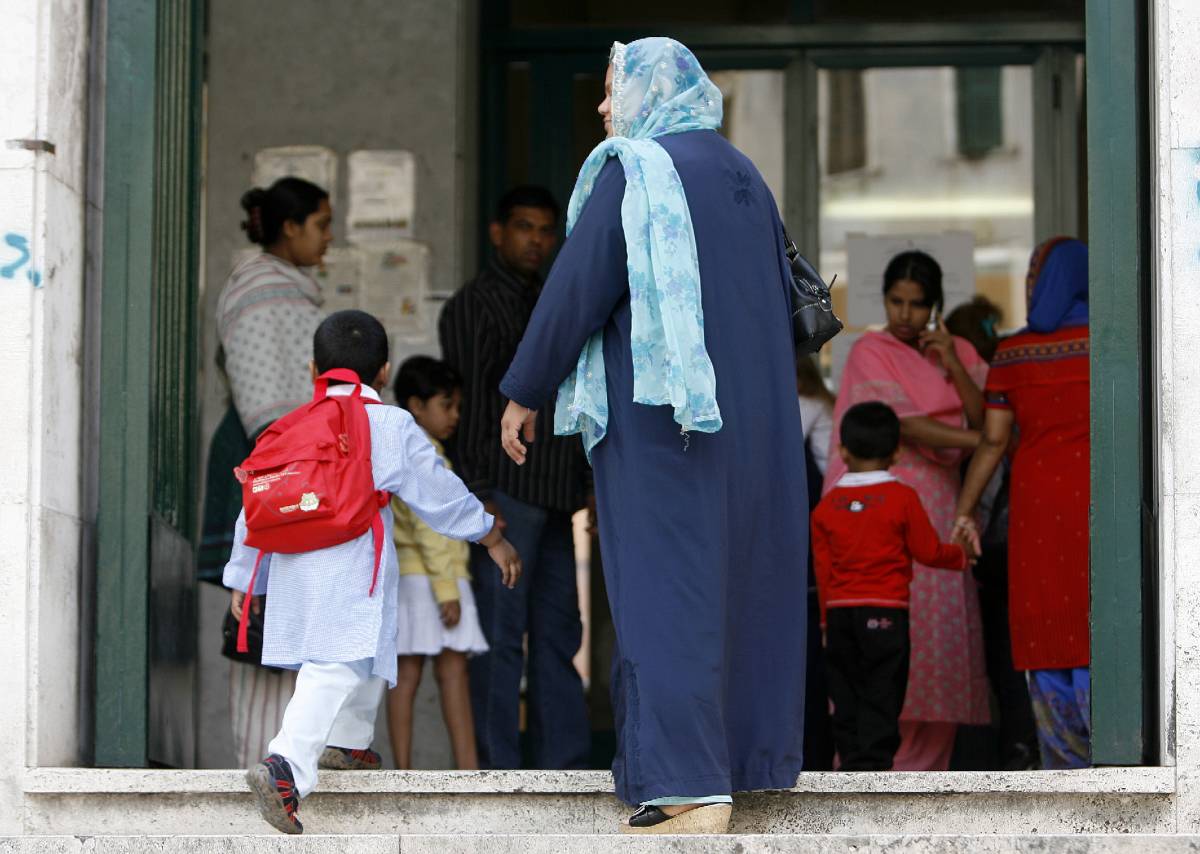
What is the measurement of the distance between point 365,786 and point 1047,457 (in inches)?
94.1

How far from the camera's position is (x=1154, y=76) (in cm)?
549

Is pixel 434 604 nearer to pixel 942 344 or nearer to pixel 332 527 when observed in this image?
pixel 332 527

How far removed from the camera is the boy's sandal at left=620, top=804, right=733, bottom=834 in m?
4.93

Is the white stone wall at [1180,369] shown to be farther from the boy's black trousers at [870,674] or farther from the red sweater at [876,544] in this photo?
the boy's black trousers at [870,674]

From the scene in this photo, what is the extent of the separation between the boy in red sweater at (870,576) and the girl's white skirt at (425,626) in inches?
44.7

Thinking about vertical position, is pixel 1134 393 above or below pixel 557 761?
above

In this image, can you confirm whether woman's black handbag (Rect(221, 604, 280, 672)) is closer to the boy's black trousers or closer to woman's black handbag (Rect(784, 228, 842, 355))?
woman's black handbag (Rect(784, 228, 842, 355))

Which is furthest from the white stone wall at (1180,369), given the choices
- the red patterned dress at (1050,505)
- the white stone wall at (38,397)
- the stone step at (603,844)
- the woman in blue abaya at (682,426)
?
the white stone wall at (38,397)

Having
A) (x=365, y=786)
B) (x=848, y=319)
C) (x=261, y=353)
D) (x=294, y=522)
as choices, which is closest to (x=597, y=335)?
(x=294, y=522)

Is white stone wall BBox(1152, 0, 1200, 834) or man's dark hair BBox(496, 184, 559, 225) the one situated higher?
man's dark hair BBox(496, 184, 559, 225)

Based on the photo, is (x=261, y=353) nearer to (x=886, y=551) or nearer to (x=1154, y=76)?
(x=886, y=551)

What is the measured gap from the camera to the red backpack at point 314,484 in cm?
531

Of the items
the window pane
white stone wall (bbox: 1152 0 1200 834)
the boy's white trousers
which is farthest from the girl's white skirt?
the window pane

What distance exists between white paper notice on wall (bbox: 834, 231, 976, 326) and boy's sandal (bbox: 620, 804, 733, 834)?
3.93 m
